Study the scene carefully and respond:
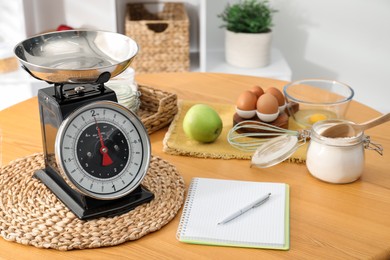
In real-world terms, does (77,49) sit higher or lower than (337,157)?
higher

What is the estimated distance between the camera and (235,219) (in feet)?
4.19

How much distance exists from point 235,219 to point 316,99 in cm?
74

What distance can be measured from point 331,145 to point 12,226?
2.35 feet

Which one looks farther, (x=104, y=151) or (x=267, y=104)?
(x=267, y=104)

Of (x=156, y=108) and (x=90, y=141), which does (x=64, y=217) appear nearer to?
(x=90, y=141)

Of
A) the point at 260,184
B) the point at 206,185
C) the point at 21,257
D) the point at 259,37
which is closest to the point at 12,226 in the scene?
the point at 21,257

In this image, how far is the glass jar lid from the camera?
1.49m

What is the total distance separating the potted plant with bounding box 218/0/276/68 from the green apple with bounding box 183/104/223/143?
1.34 metres

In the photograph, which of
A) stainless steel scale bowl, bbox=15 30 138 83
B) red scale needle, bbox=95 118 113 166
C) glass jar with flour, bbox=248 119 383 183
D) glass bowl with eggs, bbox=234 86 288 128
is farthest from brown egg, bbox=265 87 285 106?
red scale needle, bbox=95 118 113 166

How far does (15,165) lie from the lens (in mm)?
1476

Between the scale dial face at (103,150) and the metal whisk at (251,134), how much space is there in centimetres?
36

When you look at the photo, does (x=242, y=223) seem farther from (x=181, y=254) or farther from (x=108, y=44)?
(x=108, y=44)

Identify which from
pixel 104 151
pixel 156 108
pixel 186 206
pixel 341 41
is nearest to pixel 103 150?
pixel 104 151

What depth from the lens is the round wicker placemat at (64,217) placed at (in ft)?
3.92
